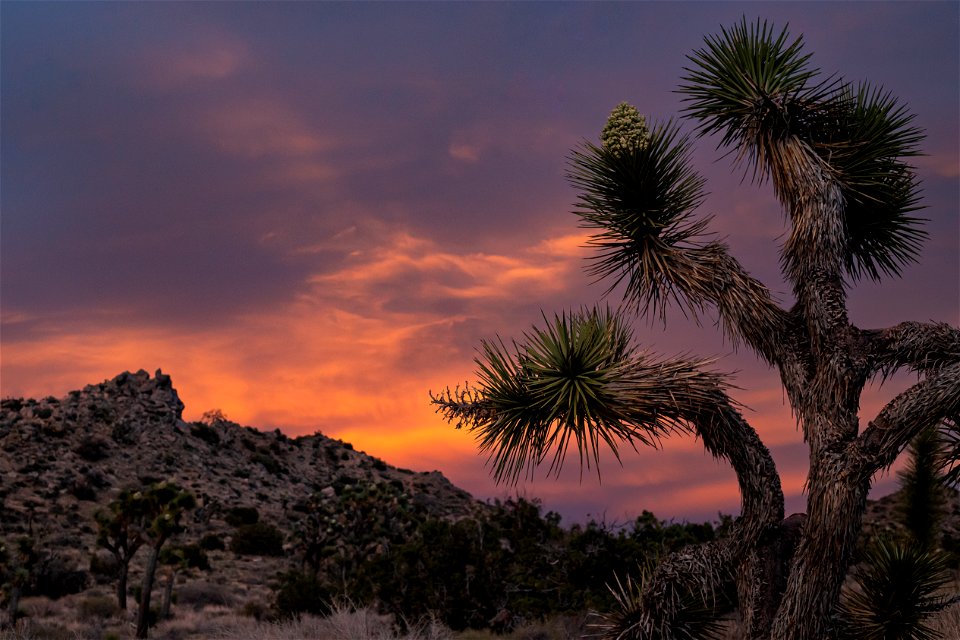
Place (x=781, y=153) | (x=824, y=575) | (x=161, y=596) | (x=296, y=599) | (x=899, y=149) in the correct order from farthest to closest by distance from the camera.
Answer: (x=161, y=596) → (x=296, y=599) → (x=899, y=149) → (x=781, y=153) → (x=824, y=575)

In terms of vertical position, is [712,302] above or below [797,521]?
above

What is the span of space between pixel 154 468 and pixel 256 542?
53.1 feet

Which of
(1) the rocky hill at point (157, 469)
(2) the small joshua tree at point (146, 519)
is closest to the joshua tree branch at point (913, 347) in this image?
(2) the small joshua tree at point (146, 519)

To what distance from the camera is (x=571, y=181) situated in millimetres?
10711

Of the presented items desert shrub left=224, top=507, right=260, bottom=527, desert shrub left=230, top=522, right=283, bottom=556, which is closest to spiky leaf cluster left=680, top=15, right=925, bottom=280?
desert shrub left=230, top=522, right=283, bottom=556

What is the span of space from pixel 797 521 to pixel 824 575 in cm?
77

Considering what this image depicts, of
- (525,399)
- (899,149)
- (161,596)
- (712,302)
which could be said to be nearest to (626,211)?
(712,302)

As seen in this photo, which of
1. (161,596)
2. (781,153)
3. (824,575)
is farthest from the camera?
(161,596)

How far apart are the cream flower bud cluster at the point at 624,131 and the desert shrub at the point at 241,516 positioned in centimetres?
4976

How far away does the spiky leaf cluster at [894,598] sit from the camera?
10117mm

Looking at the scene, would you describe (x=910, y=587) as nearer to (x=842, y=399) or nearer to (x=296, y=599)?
(x=842, y=399)

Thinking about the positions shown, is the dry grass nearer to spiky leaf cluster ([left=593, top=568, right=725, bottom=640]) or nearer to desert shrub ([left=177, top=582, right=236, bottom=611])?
spiky leaf cluster ([left=593, top=568, right=725, bottom=640])

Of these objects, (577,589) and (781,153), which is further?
(577,589)

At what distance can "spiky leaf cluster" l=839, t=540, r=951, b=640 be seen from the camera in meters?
10.1
